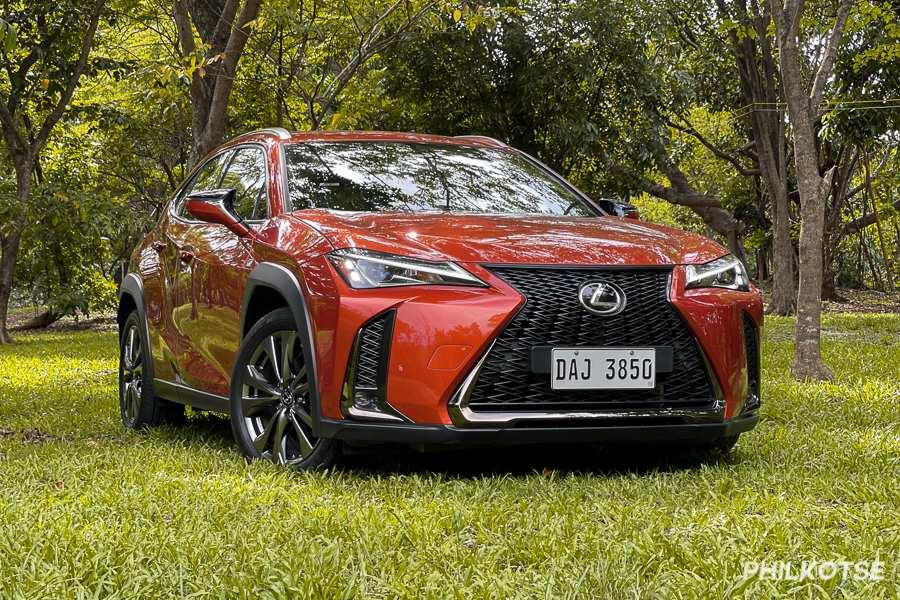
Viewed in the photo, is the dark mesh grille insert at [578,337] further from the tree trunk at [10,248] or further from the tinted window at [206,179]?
the tree trunk at [10,248]

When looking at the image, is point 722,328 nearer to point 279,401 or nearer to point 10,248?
point 279,401

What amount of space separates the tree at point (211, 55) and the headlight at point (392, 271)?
6368 mm

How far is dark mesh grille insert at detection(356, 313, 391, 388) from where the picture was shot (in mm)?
4086

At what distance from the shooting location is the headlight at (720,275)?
4422mm

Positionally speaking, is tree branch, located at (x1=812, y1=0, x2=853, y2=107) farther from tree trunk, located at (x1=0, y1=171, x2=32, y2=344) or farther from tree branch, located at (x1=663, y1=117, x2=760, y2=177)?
tree branch, located at (x1=663, y1=117, x2=760, y2=177)

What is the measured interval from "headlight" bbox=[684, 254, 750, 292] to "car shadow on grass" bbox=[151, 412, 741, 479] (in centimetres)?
76

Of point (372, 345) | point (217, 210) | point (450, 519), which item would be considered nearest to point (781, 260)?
point (217, 210)

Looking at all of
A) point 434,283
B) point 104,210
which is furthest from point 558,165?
point 434,283

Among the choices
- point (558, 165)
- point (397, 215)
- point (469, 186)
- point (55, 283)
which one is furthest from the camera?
point (55, 283)

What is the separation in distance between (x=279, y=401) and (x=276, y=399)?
0.02 meters

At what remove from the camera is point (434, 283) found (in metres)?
4.10

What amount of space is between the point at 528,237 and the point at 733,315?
0.90m

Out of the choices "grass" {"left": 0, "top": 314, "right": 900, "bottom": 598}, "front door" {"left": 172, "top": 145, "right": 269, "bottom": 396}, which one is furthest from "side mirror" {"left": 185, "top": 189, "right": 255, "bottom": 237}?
"grass" {"left": 0, "top": 314, "right": 900, "bottom": 598}

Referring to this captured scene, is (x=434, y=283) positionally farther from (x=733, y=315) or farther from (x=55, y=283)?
(x=55, y=283)
